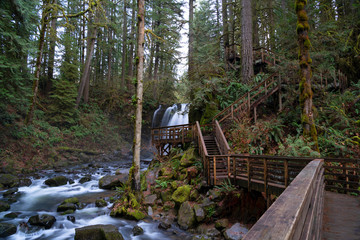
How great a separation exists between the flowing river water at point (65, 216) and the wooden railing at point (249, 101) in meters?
7.45

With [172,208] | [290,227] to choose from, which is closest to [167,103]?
[172,208]

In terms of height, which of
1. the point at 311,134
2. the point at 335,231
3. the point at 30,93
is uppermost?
the point at 30,93

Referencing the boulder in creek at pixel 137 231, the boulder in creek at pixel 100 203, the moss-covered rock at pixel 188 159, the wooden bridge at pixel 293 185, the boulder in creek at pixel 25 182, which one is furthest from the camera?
the boulder in creek at pixel 25 182

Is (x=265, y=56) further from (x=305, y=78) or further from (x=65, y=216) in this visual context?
(x=65, y=216)

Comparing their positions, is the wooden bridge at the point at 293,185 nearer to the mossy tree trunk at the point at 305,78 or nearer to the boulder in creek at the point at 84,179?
the mossy tree trunk at the point at 305,78

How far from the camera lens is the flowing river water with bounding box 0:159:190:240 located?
7.32 m

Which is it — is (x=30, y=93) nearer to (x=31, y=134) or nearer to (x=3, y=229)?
(x=31, y=134)

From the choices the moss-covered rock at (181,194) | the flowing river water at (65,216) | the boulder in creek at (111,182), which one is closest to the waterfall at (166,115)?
the flowing river water at (65,216)

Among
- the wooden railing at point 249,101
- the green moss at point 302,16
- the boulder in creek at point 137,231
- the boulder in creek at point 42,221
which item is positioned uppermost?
the green moss at point 302,16

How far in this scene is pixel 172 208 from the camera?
865 cm

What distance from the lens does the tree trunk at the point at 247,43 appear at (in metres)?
15.3

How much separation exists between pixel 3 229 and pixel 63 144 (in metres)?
12.0

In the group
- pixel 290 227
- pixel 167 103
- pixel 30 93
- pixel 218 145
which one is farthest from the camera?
pixel 167 103

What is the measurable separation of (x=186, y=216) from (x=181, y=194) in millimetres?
1057
